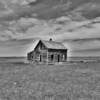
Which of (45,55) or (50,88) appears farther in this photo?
(45,55)

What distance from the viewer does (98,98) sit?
7.51 meters

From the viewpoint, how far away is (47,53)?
4162 cm

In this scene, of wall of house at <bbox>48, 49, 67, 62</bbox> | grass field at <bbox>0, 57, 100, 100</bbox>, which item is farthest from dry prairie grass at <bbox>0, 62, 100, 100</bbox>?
wall of house at <bbox>48, 49, 67, 62</bbox>

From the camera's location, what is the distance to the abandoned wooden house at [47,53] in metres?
42.0

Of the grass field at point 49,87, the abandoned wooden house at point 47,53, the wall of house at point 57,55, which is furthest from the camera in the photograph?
the wall of house at point 57,55

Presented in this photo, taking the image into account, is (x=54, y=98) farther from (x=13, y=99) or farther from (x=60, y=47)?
(x=60, y=47)

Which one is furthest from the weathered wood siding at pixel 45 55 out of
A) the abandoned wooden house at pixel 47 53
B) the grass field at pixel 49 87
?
the grass field at pixel 49 87

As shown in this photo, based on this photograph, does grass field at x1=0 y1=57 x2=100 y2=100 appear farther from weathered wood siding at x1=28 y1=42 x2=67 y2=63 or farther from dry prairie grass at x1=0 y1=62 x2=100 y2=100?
weathered wood siding at x1=28 y1=42 x2=67 y2=63

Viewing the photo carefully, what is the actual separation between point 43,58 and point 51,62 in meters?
2.86

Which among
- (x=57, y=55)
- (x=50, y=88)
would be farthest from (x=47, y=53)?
(x=50, y=88)

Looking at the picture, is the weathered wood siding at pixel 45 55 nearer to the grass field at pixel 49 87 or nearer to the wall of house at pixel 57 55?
the wall of house at pixel 57 55

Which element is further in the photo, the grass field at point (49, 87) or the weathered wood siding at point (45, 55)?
the weathered wood siding at point (45, 55)

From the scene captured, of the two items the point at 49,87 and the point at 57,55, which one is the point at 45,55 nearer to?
the point at 57,55

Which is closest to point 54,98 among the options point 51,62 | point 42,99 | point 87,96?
point 42,99
